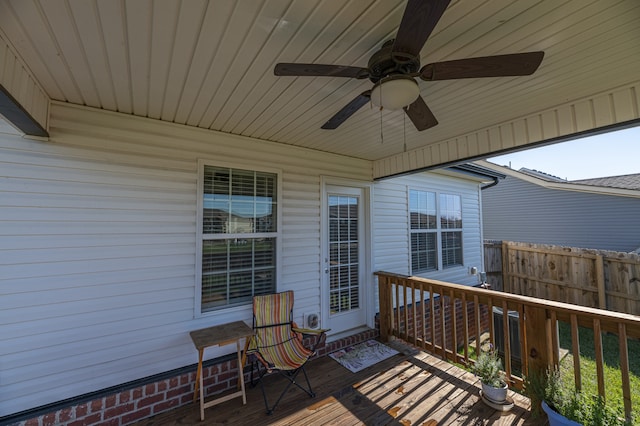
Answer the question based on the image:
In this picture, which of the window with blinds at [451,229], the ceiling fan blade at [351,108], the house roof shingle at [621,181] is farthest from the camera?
the house roof shingle at [621,181]

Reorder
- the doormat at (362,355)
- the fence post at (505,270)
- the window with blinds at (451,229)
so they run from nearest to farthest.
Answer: the doormat at (362,355)
the window with blinds at (451,229)
the fence post at (505,270)

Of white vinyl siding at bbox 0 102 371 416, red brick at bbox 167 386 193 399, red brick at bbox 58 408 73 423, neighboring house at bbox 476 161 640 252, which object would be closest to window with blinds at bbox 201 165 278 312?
white vinyl siding at bbox 0 102 371 416

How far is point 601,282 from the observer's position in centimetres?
513

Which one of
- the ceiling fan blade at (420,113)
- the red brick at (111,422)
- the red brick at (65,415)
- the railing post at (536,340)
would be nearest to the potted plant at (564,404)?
the railing post at (536,340)

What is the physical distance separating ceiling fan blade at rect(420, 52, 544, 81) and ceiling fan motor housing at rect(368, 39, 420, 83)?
0.07 metres

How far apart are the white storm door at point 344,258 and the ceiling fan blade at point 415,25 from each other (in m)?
2.68

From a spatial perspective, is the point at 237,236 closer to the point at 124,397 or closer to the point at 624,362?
the point at 124,397

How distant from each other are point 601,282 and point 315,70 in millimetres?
7083

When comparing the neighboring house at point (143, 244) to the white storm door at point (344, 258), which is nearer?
the neighboring house at point (143, 244)

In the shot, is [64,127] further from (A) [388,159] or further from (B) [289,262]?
(A) [388,159]

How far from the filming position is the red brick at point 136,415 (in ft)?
7.79

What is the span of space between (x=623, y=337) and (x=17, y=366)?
489cm

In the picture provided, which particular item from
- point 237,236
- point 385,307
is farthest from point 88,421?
point 385,307

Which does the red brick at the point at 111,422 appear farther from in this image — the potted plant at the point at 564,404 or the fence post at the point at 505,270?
the fence post at the point at 505,270
